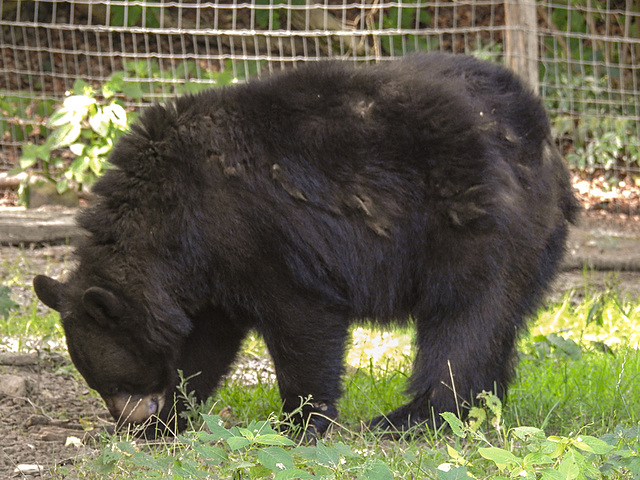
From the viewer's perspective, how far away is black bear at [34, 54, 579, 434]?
3881 mm

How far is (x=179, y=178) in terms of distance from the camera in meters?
3.91

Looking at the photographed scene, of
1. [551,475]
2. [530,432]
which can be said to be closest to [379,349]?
[530,432]

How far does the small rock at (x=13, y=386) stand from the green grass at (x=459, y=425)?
81 centimetres

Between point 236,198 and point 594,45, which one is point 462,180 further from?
point 594,45

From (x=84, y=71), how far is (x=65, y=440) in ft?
28.1

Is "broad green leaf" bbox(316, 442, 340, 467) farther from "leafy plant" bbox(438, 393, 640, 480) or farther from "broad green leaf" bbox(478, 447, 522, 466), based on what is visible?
"broad green leaf" bbox(478, 447, 522, 466)

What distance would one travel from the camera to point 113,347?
388cm

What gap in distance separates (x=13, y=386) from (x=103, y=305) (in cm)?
105

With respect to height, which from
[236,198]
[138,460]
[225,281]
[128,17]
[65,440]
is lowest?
[65,440]

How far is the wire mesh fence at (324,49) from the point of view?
8.45m

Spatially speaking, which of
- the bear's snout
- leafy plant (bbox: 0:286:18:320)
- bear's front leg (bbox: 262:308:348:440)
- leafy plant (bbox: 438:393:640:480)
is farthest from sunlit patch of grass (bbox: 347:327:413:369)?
leafy plant (bbox: 438:393:640:480)

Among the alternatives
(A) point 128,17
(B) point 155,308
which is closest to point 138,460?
(B) point 155,308

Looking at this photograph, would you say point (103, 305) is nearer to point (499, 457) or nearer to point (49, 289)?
point (49, 289)

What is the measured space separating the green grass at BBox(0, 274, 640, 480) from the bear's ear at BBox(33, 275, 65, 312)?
67 cm
